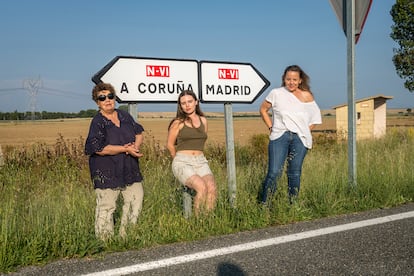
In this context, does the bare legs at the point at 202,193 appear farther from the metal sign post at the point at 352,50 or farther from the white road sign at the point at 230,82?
the metal sign post at the point at 352,50

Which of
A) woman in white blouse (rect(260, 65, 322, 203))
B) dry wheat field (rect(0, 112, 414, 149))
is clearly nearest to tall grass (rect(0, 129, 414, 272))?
woman in white blouse (rect(260, 65, 322, 203))

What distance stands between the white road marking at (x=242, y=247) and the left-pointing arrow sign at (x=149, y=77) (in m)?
1.85

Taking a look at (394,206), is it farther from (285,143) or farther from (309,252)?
(309,252)

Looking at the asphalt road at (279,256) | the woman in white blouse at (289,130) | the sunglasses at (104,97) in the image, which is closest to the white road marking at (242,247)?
the asphalt road at (279,256)

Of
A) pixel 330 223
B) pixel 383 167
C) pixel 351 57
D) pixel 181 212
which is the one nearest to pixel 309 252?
pixel 330 223

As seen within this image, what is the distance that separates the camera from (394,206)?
180 inches

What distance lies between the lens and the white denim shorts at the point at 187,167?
3883 millimetres

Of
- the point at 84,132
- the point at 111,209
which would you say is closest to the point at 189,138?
the point at 111,209

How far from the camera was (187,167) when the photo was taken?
3.91 metres

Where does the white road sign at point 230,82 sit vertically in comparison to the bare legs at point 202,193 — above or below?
above

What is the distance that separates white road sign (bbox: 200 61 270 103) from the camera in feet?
15.1

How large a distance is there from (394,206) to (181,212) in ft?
8.28

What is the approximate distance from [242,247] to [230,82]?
7.33ft

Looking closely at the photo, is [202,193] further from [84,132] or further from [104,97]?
[84,132]
